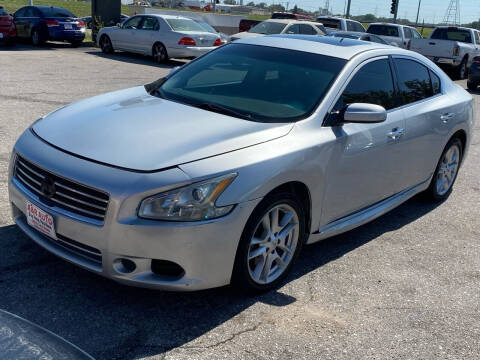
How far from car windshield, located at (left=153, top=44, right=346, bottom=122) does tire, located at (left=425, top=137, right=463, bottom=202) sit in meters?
2.06

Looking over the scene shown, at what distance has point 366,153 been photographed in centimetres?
447

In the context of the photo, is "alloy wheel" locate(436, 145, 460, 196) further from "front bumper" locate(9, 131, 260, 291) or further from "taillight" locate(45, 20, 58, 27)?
"taillight" locate(45, 20, 58, 27)

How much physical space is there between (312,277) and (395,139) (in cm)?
143

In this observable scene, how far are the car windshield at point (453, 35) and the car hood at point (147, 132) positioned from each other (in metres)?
19.6

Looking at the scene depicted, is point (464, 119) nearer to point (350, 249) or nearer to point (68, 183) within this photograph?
point (350, 249)

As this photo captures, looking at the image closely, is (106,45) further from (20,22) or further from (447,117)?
(447,117)

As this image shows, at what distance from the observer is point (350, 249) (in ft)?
15.9

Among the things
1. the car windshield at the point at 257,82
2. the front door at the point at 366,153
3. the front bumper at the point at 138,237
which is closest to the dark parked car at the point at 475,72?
the front door at the point at 366,153

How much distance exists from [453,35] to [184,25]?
33.7 feet

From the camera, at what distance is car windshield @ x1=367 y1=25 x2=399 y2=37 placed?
23.7 m

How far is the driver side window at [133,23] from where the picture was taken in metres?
19.1

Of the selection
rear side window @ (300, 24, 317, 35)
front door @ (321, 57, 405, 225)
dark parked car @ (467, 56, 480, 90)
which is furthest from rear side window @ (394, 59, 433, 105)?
rear side window @ (300, 24, 317, 35)

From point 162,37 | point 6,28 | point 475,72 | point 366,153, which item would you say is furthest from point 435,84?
point 6,28

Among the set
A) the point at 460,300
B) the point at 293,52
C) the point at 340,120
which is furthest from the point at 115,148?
the point at 460,300
